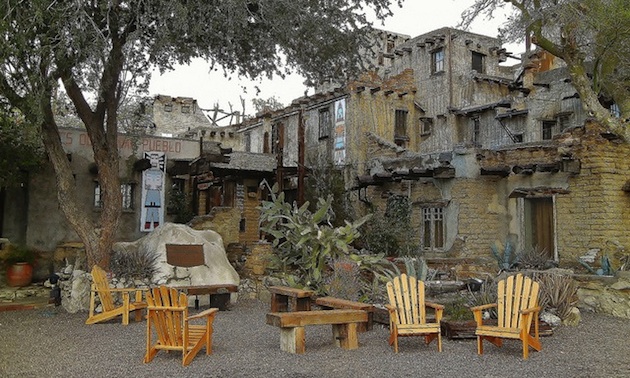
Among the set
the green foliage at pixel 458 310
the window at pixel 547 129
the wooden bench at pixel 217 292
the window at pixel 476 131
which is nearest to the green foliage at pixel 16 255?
the wooden bench at pixel 217 292

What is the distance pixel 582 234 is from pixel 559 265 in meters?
0.84

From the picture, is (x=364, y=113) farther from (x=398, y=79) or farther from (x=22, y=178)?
(x=22, y=178)

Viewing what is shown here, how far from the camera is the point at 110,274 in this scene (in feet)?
34.5

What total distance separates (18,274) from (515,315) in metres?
10.8

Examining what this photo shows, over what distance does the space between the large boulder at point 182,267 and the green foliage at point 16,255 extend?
3.00m

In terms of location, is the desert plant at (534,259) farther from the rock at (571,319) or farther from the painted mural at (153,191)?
the painted mural at (153,191)

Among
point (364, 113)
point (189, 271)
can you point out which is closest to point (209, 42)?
point (189, 271)

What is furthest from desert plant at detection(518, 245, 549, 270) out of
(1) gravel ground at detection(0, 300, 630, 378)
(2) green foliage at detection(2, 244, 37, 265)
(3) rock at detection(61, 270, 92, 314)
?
(2) green foliage at detection(2, 244, 37, 265)

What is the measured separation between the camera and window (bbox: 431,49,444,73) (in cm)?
2331

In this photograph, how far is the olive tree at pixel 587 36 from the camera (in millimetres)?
10664

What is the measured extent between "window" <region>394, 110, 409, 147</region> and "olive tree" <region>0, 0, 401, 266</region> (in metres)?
9.27

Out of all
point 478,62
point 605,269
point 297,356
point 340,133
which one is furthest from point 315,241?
point 478,62

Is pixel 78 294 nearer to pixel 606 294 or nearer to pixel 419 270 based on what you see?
pixel 419 270

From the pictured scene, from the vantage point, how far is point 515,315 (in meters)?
7.17
